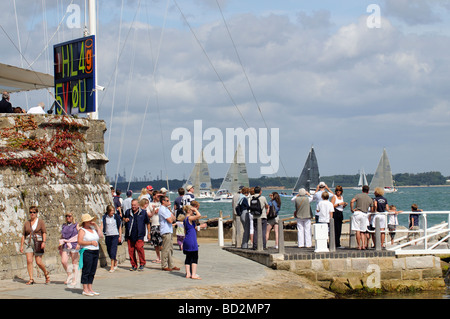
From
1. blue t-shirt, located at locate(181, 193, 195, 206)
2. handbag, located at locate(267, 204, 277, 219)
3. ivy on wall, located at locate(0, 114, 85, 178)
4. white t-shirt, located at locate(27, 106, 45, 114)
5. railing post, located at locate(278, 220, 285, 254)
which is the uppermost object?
white t-shirt, located at locate(27, 106, 45, 114)

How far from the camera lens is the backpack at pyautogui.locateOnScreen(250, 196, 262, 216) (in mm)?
17781

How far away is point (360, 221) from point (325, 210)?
1.12 metres

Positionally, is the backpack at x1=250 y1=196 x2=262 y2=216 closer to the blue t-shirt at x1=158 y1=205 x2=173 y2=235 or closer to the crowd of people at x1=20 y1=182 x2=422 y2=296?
the crowd of people at x1=20 y1=182 x2=422 y2=296

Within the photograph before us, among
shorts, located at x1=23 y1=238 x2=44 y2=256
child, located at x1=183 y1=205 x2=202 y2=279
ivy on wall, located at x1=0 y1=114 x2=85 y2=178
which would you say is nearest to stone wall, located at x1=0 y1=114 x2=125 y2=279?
ivy on wall, located at x1=0 y1=114 x2=85 y2=178

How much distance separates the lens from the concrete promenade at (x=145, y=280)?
1196 centimetres

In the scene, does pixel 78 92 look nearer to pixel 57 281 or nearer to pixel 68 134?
pixel 68 134

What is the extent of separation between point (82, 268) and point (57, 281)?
6.54 feet

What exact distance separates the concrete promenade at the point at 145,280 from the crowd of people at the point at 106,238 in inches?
10.3

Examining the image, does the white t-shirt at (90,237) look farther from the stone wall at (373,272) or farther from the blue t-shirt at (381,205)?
the blue t-shirt at (381,205)

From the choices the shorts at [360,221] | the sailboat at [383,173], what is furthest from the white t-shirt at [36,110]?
the sailboat at [383,173]

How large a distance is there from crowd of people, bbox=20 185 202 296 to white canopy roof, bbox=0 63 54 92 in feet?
22.4

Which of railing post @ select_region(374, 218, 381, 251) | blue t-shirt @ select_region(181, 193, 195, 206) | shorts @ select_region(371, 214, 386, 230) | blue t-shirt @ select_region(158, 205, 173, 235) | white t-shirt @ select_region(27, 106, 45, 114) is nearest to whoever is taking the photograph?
blue t-shirt @ select_region(158, 205, 173, 235)

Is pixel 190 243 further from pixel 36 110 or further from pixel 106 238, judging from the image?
pixel 36 110

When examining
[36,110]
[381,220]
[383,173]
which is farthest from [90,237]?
[383,173]
